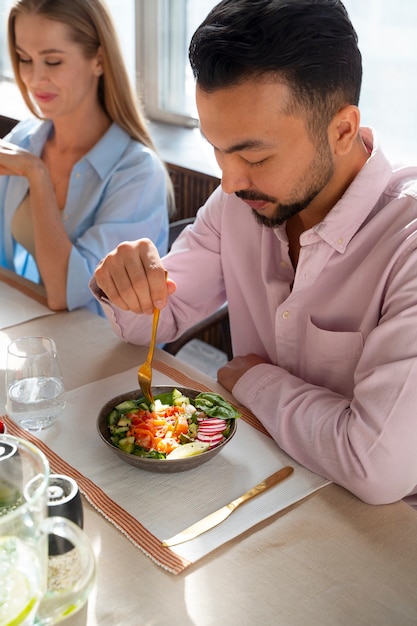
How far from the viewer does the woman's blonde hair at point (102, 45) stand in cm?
186

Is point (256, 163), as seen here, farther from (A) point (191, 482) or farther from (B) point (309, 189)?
(A) point (191, 482)

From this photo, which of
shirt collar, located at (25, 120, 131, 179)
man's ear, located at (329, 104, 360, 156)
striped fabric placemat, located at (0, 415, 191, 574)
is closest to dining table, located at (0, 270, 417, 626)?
striped fabric placemat, located at (0, 415, 191, 574)

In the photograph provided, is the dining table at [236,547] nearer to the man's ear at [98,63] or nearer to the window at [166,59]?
the man's ear at [98,63]

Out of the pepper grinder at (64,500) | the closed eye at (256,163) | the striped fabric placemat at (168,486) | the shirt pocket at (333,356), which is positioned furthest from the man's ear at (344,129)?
the pepper grinder at (64,500)

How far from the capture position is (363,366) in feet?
3.57

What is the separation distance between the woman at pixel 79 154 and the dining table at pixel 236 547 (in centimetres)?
75

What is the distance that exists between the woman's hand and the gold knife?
0.38 metres

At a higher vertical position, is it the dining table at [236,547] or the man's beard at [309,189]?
the man's beard at [309,189]

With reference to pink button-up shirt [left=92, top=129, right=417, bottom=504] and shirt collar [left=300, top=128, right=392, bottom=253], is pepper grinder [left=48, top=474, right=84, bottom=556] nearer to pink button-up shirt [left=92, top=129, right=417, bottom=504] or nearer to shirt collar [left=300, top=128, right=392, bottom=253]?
pink button-up shirt [left=92, top=129, right=417, bottom=504]

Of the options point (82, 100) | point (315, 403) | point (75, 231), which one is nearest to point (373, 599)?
point (315, 403)

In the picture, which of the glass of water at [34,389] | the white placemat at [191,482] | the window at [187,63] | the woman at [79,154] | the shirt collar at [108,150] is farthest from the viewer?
the window at [187,63]

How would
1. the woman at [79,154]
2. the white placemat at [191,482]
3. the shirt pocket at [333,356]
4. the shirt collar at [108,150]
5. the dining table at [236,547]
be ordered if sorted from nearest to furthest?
the dining table at [236,547] < the white placemat at [191,482] < the shirt pocket at [333,356] < the woman at [79,154] < the shirt collar at [108,150]

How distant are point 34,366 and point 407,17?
1.77 meters

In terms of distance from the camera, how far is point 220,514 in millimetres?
933
